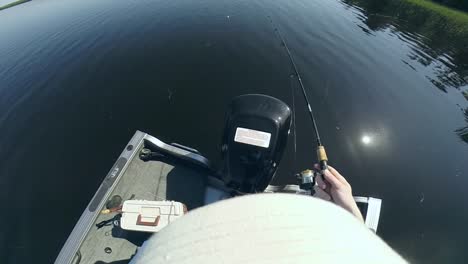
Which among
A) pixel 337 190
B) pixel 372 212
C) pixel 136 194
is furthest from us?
pixel 136 194

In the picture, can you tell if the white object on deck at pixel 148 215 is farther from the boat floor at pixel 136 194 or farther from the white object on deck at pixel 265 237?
the white object on deck at pixel 265 237

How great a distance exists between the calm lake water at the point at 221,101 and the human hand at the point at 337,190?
3036mm

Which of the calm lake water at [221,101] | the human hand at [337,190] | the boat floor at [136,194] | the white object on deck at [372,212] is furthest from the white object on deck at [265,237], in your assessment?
the calm lake water at [221,101]

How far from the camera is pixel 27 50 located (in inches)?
450

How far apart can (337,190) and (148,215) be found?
2397 millimetres

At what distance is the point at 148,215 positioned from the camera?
323 cm

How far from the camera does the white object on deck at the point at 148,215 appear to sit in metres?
3.15

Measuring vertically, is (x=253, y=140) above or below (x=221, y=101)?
above

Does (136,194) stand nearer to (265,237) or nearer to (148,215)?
(148,215)

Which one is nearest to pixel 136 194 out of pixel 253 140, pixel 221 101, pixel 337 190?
pixel 253 140

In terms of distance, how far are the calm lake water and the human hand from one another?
120 inches

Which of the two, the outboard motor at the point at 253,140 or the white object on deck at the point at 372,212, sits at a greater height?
the outboard motor at the point at 253,140

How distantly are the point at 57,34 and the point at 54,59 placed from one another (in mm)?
3166

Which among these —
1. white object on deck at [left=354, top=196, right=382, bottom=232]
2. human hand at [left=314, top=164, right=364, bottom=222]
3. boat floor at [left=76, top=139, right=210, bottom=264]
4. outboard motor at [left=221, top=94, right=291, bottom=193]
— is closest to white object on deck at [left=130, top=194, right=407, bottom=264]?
human hand at [left=314, top=164, right=364, bottom=222]
